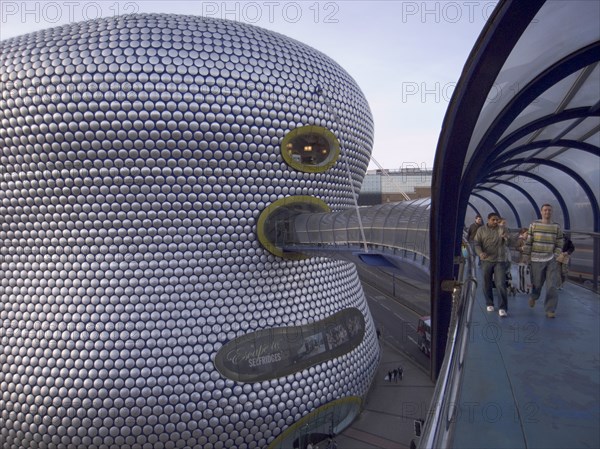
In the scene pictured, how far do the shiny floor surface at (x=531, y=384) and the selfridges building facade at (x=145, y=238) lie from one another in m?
7.40

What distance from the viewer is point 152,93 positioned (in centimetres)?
998

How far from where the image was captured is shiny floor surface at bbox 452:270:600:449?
2.42 metres

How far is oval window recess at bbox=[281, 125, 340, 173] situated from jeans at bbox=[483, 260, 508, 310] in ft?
22.8

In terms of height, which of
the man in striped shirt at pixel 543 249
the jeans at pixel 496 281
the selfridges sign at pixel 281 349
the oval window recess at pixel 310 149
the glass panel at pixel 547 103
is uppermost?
the glass panel at pixel 547 103

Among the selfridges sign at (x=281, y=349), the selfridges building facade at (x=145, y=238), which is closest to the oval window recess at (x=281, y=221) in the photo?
the selfridges building facade at (x=145, y=238)

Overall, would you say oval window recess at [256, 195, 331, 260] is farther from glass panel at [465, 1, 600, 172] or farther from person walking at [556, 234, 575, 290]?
person walking at [556, 234, 575, 290]

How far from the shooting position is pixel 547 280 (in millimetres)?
5254

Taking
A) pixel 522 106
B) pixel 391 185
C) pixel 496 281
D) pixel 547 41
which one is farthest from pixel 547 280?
pixel 391 185

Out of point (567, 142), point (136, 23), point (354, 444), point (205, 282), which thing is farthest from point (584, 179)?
point (136, 23)

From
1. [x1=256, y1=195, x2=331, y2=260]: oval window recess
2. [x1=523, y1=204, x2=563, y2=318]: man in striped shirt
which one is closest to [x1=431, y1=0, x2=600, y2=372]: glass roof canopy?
[x1=523, y1=204, x2=563, y2=318]: man in striped shirt

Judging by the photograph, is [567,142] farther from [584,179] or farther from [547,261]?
[547,261]

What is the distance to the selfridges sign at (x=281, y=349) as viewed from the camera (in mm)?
10805

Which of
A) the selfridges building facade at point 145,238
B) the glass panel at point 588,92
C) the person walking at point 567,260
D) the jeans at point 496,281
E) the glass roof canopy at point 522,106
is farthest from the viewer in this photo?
the selfridges building facade at point 145,238

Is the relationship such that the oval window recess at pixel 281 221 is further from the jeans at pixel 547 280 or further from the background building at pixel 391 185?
the background building at pixel 391 185
